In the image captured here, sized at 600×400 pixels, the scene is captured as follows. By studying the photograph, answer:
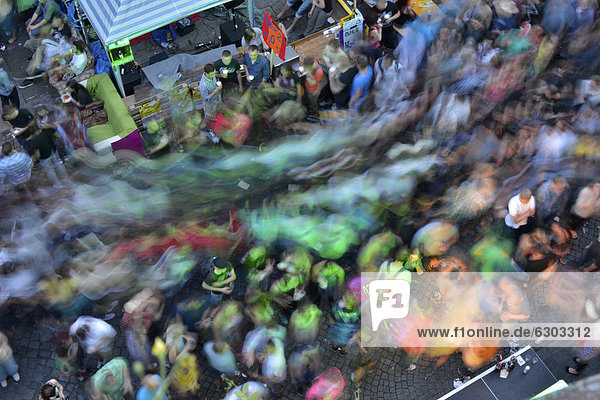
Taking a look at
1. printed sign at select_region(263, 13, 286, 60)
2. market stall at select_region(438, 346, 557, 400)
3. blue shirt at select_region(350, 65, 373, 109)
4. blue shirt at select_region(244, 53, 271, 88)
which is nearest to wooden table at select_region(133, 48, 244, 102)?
blue shirt at select_region(244, 53, 271, 88)

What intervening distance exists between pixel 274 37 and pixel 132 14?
224 centimetres

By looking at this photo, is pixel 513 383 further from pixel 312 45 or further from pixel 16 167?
pixel 16 167

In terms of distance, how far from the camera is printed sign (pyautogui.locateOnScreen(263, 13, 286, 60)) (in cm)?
977

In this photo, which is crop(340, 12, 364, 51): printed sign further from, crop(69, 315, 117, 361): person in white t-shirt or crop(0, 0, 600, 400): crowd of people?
crop(69, 315, 117, 361): person in white t-shirt

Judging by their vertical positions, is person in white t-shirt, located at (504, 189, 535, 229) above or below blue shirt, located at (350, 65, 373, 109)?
below

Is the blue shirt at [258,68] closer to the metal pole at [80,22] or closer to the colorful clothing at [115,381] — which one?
the metal pole at [80,22]

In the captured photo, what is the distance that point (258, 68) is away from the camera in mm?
10359

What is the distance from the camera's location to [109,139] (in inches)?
388

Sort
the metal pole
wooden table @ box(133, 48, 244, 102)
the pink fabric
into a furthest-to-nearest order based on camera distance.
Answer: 1. the metal pole
2. wooden table @ box(133, 48, 244, 102)
3. the pink fabric

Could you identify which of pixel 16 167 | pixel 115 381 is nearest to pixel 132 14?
pixel 16 167

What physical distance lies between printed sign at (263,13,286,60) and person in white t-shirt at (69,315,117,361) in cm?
481

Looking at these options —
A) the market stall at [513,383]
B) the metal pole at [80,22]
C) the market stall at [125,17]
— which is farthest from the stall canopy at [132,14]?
the market stall at [513,383]

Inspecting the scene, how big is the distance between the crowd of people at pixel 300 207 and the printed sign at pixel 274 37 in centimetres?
33

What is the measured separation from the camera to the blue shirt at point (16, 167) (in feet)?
29.1
